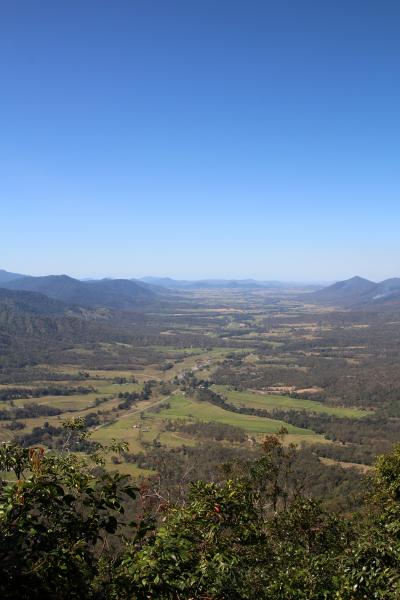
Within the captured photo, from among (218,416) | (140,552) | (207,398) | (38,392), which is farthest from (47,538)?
(38,392)

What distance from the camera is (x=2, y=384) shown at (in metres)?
136

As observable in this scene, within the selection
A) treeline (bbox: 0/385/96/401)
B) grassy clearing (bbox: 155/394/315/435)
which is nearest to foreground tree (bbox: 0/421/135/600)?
grassy clearing (bbox: 155/394/315/435)

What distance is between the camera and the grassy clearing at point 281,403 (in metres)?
110

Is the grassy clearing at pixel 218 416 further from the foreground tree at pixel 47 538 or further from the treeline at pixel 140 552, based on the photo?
the foreground tree at pixel 47 538

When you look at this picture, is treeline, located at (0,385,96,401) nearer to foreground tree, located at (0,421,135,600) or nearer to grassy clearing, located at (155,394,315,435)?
grassy clearing, located at (155,394,315,435)

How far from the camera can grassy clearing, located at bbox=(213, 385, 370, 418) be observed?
109762 mm

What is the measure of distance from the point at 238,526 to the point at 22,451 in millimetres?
4673

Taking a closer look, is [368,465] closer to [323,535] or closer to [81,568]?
[323,535]

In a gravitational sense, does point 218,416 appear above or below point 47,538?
below

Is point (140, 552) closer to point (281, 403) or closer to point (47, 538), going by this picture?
point (47, 538)

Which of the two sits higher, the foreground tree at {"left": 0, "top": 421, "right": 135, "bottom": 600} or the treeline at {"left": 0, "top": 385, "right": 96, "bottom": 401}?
the foreground tree at {"left": 0, "top": 421, "right": 135, "bottom": 600}

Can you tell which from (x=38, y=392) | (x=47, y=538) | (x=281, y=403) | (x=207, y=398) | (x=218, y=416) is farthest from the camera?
(x=38, y=392)

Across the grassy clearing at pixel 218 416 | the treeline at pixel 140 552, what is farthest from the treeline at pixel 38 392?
the treeline at pixel 140 552

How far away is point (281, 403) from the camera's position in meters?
116
